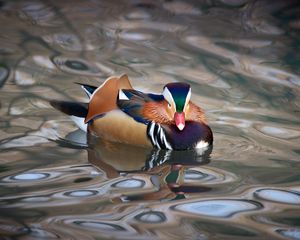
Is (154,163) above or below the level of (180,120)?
below

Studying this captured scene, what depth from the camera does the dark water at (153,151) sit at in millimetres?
3020

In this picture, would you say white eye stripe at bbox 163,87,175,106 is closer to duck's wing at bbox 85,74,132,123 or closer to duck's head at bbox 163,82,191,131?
duck's head at bbox 163,82,191,131

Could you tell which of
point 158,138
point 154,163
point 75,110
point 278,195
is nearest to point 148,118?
point 158,138

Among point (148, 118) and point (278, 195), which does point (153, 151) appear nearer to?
point (148, 118)

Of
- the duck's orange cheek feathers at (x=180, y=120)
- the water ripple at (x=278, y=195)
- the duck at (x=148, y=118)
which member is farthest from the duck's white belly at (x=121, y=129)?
the water ripple at (x=278, y=195)

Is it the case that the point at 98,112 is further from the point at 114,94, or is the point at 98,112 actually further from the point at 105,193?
the point at 105,193

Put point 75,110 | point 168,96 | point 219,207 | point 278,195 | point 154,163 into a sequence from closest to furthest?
point 219,207 → point 278,195 → point 154,163 → point 168,96 → point 75,110

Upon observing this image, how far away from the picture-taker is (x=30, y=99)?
4434 millimetres

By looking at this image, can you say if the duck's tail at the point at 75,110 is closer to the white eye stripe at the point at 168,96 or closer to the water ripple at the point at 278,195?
the white eye stripe at the point at 168,96

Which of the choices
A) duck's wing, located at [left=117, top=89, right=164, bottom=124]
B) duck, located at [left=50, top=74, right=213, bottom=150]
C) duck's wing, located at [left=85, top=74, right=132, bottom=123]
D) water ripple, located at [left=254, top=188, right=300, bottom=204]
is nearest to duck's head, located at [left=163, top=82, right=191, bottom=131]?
duck, located at [left=50, top=74, right=213, bottom=150]

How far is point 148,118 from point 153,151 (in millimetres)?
158

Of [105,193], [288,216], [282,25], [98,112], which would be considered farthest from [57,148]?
[282,25]

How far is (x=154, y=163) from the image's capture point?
371 cm

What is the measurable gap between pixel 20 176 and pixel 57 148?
42 cm
